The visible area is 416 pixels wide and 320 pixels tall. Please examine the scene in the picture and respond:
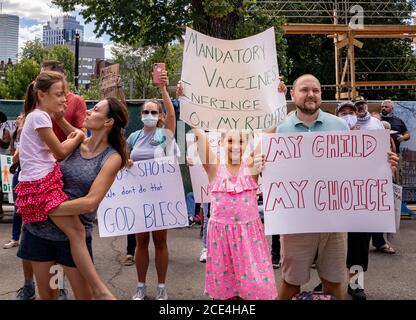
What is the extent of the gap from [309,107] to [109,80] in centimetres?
360

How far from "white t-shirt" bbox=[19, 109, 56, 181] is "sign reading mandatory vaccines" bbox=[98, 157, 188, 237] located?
1379 mm

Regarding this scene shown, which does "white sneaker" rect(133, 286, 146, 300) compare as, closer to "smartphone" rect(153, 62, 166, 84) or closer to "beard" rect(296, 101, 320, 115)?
"smartphone" rect(153, 62, 166, 84)

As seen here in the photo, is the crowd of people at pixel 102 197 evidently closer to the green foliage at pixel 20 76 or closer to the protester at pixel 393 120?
the protester at pixel 393 120

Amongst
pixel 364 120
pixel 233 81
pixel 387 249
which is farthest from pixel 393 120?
pixel 233 81

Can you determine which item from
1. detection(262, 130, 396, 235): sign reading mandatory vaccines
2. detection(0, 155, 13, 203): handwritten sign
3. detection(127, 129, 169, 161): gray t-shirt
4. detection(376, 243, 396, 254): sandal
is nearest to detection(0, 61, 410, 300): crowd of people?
detection(262, 130, 396, 235): sign reading mandatory vaccines

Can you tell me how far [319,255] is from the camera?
3580 millimetres

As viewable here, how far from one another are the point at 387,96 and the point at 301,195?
84.2ft

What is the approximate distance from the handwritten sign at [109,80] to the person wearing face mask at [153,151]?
4.28 ft

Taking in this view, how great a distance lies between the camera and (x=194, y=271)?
5758 mm

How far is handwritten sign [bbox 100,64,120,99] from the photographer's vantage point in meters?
6.21

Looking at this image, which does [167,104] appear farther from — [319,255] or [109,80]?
[109,80]

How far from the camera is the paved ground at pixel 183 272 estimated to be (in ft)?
16.4

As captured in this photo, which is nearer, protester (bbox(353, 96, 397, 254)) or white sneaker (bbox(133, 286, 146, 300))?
white sneaker (bbox(133, 286, 146, 300))

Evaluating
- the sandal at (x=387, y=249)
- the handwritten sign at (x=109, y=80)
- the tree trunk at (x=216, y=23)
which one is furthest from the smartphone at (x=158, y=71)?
the tree trunk at (x=216, y=23)
